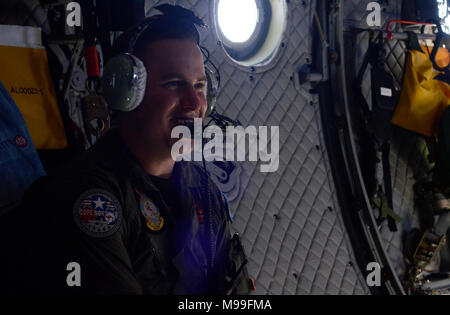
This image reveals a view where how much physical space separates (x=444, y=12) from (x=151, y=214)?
6.93 feet

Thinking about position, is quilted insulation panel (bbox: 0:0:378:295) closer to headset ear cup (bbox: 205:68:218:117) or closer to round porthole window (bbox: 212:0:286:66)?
round porthole window (bbox: 212:0:286:66)

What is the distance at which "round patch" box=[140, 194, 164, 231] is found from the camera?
865 mm

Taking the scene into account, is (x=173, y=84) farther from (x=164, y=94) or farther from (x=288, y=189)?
(x=288, y=189)

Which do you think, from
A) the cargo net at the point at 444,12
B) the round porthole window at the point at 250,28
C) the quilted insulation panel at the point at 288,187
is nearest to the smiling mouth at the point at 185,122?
the quilted insulation panel at the point at 288,187

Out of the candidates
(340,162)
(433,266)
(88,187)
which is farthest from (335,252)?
(88,187)

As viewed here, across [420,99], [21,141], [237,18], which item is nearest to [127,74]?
[21,141]

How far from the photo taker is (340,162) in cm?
191

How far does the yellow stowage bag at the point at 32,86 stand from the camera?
2.83 feet

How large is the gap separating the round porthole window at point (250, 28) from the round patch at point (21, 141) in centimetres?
87

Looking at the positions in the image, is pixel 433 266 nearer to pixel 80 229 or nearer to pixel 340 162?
pixel 340 162

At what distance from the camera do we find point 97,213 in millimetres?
768

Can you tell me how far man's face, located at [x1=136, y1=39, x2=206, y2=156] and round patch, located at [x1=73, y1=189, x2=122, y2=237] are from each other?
0.16 m

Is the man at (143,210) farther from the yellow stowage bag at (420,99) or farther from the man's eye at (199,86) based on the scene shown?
the yellow stowage bag at (420,99)
